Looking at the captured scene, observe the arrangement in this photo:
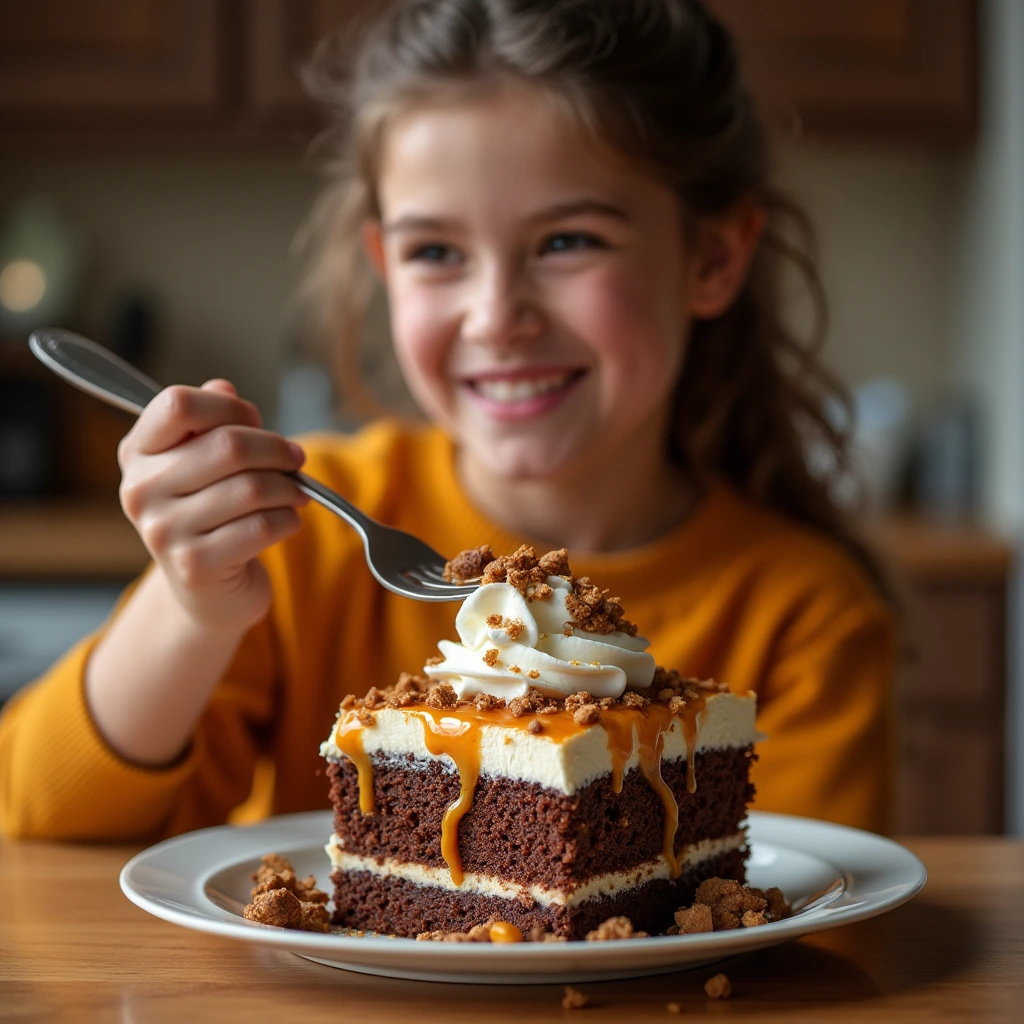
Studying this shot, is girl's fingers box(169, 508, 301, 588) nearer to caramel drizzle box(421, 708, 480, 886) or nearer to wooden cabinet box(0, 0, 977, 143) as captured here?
caramel drizzle box(421, 708, 480, 886)

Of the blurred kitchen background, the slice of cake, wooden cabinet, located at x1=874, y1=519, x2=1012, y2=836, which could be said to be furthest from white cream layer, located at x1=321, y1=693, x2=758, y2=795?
wooden cabinet, located at x1=874, y1=519, x2=1012, y2=836

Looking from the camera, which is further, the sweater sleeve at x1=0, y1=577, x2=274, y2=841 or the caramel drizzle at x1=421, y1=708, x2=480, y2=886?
the sweater sleeve at x1=0, y1=577, x2=274, y2=841

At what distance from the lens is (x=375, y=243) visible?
1.62 meters

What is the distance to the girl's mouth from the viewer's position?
1.39 m

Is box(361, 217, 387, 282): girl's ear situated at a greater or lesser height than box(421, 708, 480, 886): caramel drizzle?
greater

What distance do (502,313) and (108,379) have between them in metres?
0.40

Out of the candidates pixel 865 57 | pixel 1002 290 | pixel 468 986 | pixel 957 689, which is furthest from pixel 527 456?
pixel 865 57

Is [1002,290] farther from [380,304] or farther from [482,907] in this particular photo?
[482,907]

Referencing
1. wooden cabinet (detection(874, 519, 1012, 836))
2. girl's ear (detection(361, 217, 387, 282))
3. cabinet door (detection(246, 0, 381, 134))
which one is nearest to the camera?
girl's ear (detection(361, 217, 387, 282))

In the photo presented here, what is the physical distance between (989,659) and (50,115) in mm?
2210

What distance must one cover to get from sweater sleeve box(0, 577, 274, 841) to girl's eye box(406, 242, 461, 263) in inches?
19.0

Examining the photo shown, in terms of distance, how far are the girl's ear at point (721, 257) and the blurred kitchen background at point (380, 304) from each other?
1.48 ft

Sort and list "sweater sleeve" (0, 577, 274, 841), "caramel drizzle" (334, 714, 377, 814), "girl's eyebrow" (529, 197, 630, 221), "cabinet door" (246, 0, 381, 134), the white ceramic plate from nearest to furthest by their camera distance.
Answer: the white ceramic plate, "caramel drizzle" (334, 714, 377, 814), "sweater sleeve" (0, 577, 274, 841), "girl's eyebrow" (529, 197, 630, 221), "cabinet door" (246, 0, 381, 134)

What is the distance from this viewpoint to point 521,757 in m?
0.80
